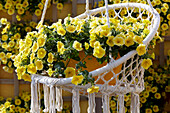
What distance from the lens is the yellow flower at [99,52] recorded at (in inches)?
38.2

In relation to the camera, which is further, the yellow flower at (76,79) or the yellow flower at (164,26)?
the yellow flower at (164,26)

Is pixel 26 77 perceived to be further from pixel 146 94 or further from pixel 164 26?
pixel 164 26

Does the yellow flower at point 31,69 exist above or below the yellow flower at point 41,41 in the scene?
below

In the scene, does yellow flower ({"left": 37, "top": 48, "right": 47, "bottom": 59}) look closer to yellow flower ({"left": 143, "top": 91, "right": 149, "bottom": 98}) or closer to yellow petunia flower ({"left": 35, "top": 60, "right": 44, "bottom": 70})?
yellow petunia flower ({"left": 35, "top": 60, "right": 44, "bottom": 70})

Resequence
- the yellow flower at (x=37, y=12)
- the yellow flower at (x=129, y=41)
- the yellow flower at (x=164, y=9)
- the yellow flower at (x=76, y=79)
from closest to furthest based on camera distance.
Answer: the yellow flower at (x=76, y=79) < the yellow flower at (x=129, y=41) < the yellow flower at (x=164, y=9) < the yellow flower at (x=37, y=12)

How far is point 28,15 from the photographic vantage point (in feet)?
7.76

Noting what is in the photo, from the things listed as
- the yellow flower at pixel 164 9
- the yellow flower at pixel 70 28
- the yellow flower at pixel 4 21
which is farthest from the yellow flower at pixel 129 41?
the yellow flower at pixel 4 21

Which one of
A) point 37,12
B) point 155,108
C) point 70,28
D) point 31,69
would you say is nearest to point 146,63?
point 70,28

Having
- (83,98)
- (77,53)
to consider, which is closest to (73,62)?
(77,53)

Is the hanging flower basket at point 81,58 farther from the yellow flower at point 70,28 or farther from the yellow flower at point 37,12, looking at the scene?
the yellow flower at point 37,12

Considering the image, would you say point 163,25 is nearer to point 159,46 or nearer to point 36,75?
point 159,46

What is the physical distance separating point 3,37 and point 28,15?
0.32 meters

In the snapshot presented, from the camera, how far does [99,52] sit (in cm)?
97

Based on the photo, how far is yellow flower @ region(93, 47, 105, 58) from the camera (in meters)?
0.97
